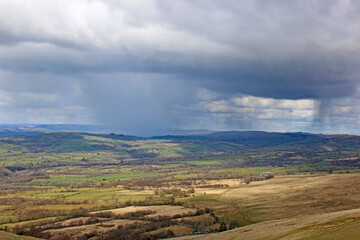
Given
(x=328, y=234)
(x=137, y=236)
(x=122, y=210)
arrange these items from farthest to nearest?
(x=122, y=210) → (x=137, y=236) → (x=328, y=234)

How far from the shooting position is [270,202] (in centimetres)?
16350

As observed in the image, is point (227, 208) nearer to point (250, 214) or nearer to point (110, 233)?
point (250, 214)

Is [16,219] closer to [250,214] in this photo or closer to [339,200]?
[250,214]

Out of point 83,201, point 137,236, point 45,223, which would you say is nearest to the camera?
point 137,236

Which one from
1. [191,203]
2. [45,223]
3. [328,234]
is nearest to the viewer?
[328,234]

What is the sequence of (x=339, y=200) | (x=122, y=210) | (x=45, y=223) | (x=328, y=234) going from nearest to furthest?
1. (x=328, y=234)
2. (x=45, y=223)
3. (x=339, y=200)
4. (x=122, y=210)

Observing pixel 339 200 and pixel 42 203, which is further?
pixel 42 203

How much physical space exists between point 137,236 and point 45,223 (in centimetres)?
5028

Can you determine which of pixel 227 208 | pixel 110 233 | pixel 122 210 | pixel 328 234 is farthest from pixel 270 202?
pixel 328 234

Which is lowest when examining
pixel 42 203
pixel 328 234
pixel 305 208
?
pixel 42 203

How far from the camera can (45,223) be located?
13775cm

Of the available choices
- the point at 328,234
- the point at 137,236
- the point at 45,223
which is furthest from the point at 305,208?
the point at 45,223

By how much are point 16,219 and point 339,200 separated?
143 meters

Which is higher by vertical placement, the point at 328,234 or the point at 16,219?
the point at 328,234
